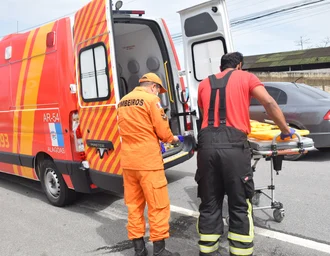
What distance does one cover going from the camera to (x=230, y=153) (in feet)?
9.11

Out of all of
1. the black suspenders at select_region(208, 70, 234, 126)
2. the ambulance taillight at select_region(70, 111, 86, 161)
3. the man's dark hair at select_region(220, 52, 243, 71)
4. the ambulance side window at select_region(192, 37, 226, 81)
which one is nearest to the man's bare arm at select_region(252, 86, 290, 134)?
the black suspenders at select_region(208, 70, 234, 126)

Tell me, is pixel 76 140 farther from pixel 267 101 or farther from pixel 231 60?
pixel 267 101

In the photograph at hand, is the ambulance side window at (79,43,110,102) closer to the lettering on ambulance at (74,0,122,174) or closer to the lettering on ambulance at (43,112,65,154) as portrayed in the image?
the lettering on ambulance at (74,0,122,174)

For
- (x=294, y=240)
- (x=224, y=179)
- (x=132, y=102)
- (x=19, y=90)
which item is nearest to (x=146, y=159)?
(x=132, y=102)

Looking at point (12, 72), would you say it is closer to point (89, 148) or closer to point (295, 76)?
point (89, 148)

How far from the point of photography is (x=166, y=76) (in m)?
5.30

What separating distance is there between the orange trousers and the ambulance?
0.67 metres

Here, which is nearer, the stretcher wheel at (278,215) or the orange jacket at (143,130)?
the orange jacket at (143,130)

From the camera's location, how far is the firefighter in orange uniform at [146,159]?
299cm

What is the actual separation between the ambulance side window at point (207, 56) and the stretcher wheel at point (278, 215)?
2090 millimetres

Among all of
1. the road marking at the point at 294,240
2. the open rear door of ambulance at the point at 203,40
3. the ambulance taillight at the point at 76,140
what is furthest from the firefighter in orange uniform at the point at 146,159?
the open rear door of ambulance at the point at 203,40

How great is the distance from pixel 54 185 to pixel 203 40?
118 inches

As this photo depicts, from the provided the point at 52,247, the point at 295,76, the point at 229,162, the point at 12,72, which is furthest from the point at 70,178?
the point at 295,76

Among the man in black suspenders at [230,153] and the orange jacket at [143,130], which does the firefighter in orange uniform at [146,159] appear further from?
the man in black suspenders at [230,153]
